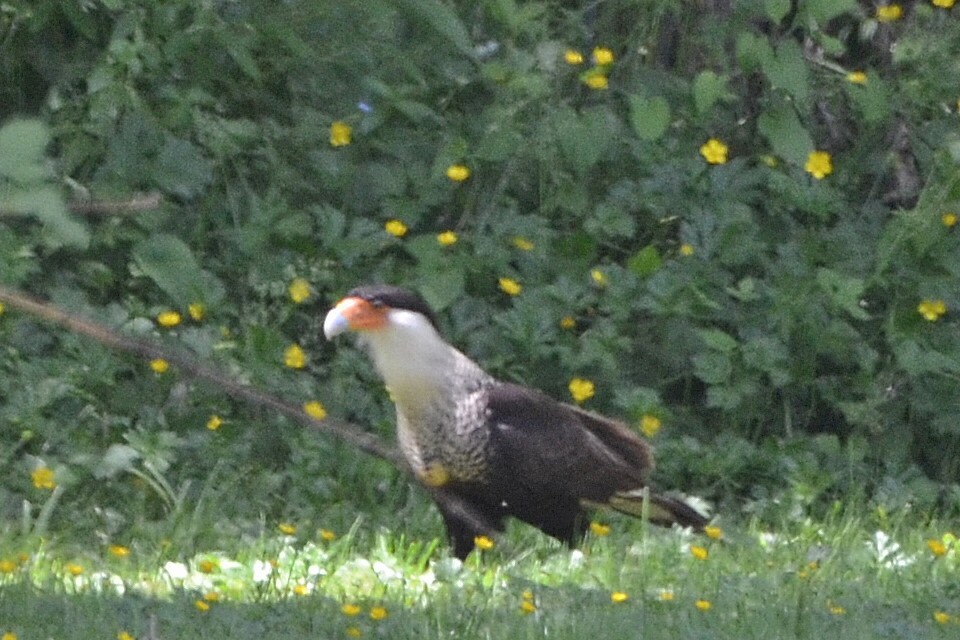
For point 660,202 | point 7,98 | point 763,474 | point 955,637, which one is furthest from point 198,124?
point 955,637

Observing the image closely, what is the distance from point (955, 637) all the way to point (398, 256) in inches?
112

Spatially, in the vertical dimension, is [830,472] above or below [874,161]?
below

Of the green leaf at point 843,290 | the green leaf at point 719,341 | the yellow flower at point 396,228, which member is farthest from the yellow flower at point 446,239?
the green leaf at point 843,290

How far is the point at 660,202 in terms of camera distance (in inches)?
250

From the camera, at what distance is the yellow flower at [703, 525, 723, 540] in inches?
196

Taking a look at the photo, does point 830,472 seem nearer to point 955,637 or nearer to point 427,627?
point 955,637

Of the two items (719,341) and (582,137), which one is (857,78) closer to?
(582,137)

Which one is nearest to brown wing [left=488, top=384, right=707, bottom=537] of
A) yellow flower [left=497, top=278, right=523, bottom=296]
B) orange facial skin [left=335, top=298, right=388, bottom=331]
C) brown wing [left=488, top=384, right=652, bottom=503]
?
brown wing [left=488, top=384, right=652, bottom=503]

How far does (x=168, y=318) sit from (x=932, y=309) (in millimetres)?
2407

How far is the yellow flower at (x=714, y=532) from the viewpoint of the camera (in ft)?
16.4

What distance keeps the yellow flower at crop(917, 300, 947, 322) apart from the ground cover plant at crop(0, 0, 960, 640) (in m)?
0.01

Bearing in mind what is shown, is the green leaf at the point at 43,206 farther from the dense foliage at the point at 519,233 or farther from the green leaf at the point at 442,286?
the green leaf at the point at 442,286

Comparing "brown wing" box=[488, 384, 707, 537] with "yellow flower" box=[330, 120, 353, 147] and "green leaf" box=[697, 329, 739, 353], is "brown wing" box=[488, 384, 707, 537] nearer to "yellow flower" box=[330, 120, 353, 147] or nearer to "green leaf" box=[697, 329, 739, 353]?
"green leaf" box=[697, 329, 739, 353]

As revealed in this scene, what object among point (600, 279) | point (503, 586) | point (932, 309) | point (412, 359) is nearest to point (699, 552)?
point (503, 586)
